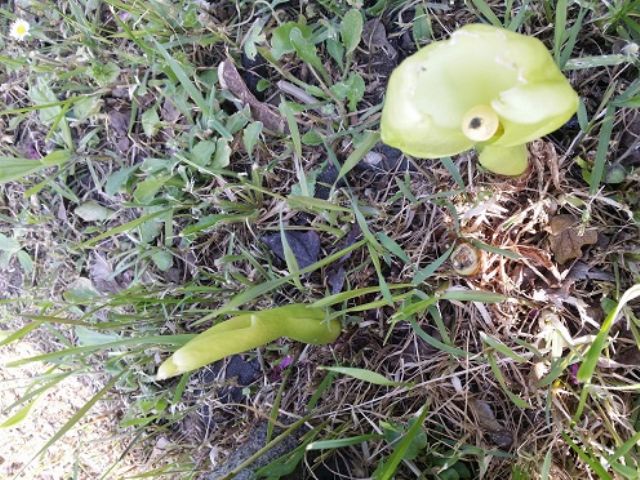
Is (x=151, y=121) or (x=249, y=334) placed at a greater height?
(x=151, y=121)

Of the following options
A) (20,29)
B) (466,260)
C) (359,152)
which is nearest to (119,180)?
(20,29)

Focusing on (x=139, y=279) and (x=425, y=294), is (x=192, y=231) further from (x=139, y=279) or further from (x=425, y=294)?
(x=425, y=294)

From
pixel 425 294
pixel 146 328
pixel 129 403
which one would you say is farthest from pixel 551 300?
pixel 129 403

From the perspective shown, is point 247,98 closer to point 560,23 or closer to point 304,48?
point 304,48

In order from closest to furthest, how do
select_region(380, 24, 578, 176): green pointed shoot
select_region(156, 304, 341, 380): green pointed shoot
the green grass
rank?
select_region(380, 24, 578, 176): green pointed shoot < select_region(156, 304, 341, 380): green pointed shoot < the green grass

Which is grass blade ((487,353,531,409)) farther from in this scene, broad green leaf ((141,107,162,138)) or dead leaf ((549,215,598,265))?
broad green leaf ((141,107,162,138))

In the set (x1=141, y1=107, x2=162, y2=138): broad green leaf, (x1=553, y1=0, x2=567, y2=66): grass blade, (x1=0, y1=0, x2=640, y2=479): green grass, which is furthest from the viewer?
(x1=141, y1=107, x2=162, y2=138): broad green leaf

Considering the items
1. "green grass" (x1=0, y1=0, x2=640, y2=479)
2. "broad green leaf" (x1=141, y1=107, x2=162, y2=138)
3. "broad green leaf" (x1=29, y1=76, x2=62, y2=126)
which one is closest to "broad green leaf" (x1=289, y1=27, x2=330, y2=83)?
"green grass" (x1=0, y1=0, x2=640, y2=479)
